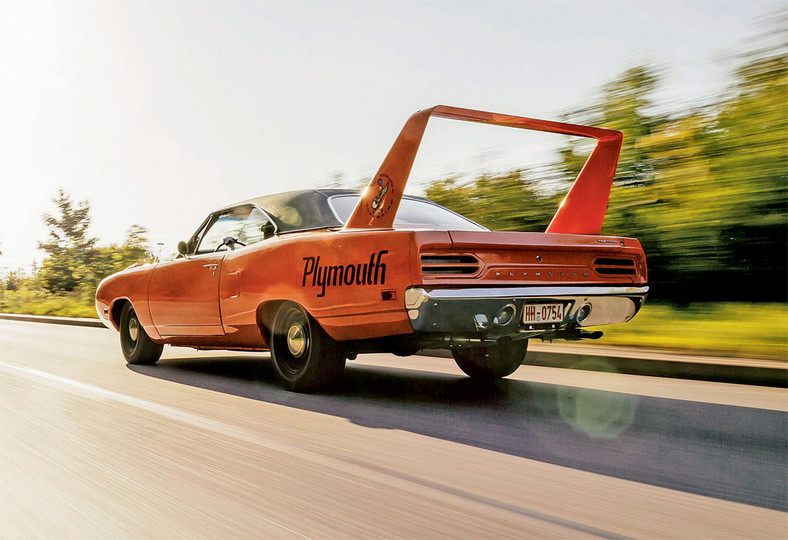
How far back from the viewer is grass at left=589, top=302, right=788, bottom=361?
24.4 feet

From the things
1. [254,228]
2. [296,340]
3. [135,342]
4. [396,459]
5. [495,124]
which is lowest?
[396,459]

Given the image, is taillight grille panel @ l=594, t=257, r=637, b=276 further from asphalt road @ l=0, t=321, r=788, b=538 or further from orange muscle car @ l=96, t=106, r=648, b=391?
asphalt road @ l=0, t=321, r=788, b=538

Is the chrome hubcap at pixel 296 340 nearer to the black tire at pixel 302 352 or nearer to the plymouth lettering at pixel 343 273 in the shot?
the black tire at pixel 302 352

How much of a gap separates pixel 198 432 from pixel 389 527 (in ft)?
6.90

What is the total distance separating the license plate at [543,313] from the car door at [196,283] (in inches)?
112

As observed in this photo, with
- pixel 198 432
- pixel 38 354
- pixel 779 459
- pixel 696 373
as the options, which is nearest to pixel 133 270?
pixel 38 354

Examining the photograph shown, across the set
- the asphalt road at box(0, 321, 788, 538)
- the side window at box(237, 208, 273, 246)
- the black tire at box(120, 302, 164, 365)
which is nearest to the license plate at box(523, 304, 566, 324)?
the asphalt road at box(0, 321, 788, 538)

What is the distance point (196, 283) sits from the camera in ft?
23.0

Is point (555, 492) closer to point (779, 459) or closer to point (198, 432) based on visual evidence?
point (779, 459)

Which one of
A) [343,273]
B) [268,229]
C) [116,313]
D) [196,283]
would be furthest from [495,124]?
[116,313]

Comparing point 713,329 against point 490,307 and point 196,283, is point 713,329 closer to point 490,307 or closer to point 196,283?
point 490,307

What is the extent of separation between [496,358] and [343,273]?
6.90 feet

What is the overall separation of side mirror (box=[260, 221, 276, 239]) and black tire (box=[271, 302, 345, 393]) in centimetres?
67

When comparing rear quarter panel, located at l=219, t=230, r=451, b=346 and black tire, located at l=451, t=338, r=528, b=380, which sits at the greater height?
rear quarter panel, located at l=219, t=230, r=451, b=346
